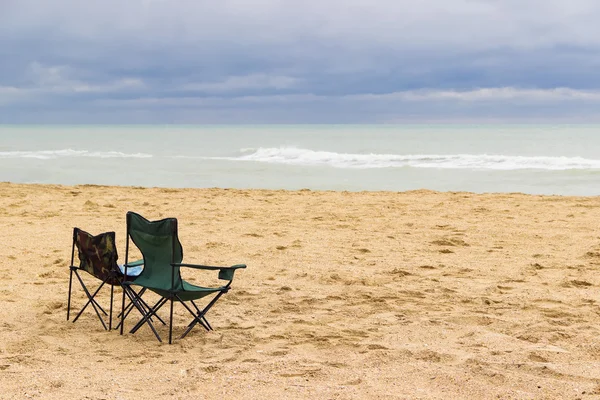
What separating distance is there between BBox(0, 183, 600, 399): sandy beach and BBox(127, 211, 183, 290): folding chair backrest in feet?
1.38

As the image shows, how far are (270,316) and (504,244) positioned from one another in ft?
13.3

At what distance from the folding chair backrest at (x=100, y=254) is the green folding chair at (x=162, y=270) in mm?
139

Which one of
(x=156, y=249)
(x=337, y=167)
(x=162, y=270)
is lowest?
(x=162, y=270)

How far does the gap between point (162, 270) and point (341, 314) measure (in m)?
1.47

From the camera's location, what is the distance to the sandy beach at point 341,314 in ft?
12.1

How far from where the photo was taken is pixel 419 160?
26.0 metres

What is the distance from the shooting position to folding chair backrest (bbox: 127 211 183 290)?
4348 millimetres

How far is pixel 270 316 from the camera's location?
5.08 meters

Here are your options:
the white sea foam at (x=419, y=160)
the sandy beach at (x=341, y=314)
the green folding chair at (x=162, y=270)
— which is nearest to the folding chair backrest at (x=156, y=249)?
the green folding chair at (x=162, y=270)

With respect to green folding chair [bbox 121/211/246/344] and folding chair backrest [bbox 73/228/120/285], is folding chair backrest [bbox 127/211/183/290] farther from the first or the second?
folding chair backrest [bbox 73/228/120/285]

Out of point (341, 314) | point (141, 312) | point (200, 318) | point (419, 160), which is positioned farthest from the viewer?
point (419, 160)

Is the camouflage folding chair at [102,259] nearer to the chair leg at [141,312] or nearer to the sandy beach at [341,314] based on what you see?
the chair leg at [141,312]

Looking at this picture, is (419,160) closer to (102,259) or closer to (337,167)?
(337,167)

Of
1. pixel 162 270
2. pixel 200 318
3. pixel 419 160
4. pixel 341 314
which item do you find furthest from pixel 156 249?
pixel 419 160
